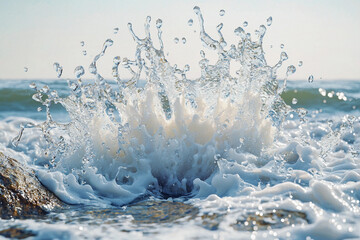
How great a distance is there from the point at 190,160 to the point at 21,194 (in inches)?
57.4

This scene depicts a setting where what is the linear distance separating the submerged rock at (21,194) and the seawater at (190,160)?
0.10 m

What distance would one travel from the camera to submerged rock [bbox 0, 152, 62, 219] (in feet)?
8.30

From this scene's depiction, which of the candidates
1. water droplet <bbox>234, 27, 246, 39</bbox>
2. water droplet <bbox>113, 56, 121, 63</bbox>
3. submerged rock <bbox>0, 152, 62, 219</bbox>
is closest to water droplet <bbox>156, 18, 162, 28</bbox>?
water droplet <bbox>113, 56, 121, 63</bbox>

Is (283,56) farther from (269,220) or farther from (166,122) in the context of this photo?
(269,220)

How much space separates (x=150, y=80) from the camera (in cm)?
397

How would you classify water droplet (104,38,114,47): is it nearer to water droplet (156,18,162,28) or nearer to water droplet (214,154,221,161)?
water droplet (156,18,162,28)

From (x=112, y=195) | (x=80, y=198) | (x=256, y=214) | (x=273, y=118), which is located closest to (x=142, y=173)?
(x=112, y=195)

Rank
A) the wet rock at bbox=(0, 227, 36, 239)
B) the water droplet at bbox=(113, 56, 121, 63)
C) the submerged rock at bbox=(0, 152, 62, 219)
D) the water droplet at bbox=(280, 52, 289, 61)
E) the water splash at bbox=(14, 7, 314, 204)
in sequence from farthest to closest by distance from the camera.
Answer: the water droplet at bbox=(280, 52, 289, 61), the water droplet at bbox=(113, 56, 121, 63), the water splash at bbox=(14, 7, 314, 204), the submerged rock at bbox=(0, 152, 62, 219), the wet rock at bbox=(0, 227, 36, 239)

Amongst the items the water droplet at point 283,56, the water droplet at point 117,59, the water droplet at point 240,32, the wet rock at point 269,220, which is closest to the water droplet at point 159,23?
the water droplet at point 117,59

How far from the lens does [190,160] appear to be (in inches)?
144

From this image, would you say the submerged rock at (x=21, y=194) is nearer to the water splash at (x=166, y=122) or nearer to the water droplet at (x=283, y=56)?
the water splash at (x=166, y=122)

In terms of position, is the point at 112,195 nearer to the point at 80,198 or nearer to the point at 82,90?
the point at 80,198

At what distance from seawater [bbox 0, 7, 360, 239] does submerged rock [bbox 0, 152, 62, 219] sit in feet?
0.33

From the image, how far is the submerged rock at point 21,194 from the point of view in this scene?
2529 millimetres
